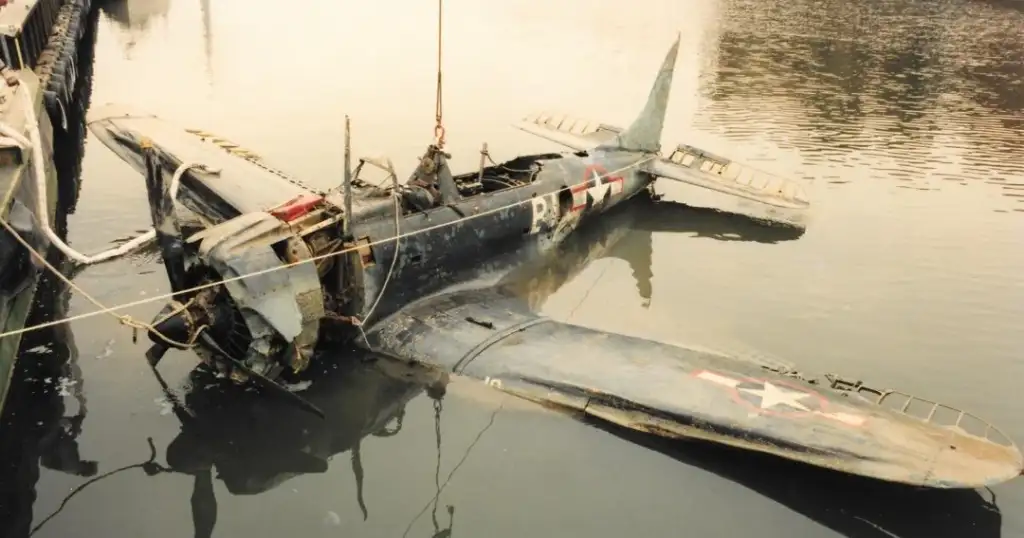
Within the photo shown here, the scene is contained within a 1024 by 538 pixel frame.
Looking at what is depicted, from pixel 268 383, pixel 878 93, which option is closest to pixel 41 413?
pixel 268 383

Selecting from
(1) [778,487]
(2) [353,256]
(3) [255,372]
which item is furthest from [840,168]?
(3) [255,372]

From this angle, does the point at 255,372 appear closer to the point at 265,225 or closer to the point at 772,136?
the point at 265,225

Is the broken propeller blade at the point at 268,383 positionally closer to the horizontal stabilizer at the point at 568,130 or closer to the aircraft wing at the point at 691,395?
the aircraft wing at the point at 691,395

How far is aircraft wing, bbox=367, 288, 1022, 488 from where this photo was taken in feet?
21.1

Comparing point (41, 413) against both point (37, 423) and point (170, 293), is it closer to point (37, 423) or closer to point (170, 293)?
point (37, 423)

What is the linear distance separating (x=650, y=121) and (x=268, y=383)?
9.32 metres

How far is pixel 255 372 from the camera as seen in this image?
25.2 ft

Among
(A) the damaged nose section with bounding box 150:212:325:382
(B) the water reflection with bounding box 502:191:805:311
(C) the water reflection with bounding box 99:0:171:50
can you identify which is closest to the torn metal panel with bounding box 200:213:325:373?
(A) the damaged nose section with bounding box 150:212:325:382

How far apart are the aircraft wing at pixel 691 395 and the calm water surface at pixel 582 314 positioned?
0.56 metres

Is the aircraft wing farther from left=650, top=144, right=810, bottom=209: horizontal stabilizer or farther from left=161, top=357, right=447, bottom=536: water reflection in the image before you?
left=650, top=144, right=810, bottom=209: horizontal stabilizer

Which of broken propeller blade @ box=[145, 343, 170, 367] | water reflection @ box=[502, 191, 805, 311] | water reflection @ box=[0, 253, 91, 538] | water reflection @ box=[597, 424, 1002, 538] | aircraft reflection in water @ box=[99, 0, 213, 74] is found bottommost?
water reflection @ box=[597, 424, 1002, 538]

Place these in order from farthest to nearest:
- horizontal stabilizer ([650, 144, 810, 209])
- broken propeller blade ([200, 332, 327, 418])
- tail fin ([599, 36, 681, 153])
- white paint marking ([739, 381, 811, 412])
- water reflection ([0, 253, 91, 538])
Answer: tail fin ([599, 36, 681, 153]), horizontal stabilizer ([650, 144, 810, 209]), broken propeller blade ([200, 332, 327, 418]), white paint marking ([739, 381, 811, 412]), water reflection ([0, 253, 91, 538])

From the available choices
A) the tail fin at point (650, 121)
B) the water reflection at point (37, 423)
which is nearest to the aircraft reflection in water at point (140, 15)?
the tail fin at point (650, 121)

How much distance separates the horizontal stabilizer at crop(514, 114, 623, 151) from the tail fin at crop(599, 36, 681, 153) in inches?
31.4
